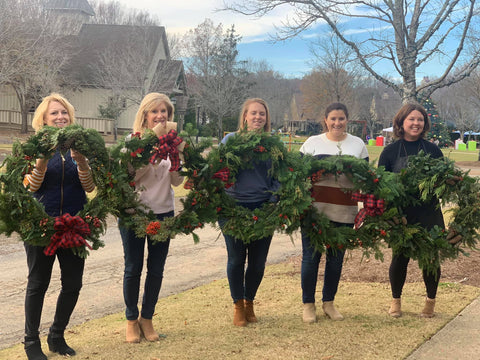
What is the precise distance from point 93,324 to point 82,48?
Answer: 135 ft

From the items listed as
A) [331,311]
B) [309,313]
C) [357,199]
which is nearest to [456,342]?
[331,311]

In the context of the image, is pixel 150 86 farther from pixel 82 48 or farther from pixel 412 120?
pixel 412 120

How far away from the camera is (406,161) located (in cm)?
536

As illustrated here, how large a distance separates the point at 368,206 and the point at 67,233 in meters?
2.64

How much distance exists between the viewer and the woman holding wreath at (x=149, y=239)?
180 inches

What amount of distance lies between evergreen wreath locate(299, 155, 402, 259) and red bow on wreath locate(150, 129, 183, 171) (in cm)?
114

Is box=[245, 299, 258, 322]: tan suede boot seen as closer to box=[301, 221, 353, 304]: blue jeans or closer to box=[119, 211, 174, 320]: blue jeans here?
box=[301, 221, 353, 304]: blue jeans

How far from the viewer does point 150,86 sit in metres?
41.0

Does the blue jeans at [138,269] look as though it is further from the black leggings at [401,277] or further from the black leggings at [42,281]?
the black leggings at [401,277]

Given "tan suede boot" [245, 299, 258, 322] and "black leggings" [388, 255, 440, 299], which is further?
"black leggings" [388, 255, 440, 299]

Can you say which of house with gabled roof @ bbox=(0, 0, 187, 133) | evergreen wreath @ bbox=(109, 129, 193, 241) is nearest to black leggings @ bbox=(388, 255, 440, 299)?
evergreen wreath @ bbox=(109, 129, 193, 241)

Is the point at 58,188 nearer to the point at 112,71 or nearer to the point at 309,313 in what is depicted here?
the point at 309,313

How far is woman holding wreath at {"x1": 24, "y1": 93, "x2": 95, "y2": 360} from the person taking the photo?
422 cm

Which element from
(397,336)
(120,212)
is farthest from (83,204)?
(397,336)
